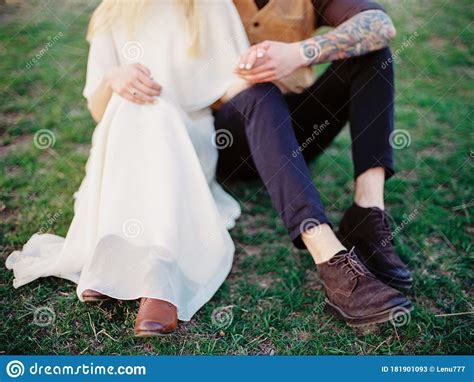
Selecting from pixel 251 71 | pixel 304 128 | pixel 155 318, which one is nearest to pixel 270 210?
pixel 304 128

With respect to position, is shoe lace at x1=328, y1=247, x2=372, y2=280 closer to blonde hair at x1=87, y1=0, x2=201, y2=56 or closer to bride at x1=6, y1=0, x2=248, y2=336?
bride at x1=6, y1=0, x2=248, y2=336

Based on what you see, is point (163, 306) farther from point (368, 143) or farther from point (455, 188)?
point (455, 188)

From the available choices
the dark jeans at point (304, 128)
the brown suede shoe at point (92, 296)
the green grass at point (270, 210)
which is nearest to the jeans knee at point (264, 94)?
the dark jeans at point (304, 128)

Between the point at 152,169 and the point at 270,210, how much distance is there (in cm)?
58

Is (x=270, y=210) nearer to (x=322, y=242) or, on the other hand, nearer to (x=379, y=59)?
(x=322, y=242)

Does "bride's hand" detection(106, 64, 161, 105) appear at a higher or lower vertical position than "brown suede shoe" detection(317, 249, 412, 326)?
higher

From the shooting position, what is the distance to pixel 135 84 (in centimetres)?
149

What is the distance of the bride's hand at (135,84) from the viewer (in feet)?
4.83

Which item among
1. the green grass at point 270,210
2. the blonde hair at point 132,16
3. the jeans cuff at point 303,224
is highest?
the blonde hair at point 132,16

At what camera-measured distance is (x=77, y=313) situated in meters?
1.41

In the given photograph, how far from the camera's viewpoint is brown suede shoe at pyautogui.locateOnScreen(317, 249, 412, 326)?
133cm

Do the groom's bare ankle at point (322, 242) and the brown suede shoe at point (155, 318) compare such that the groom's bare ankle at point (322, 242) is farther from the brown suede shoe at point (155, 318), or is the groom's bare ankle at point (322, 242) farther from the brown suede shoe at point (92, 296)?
the brown suede shoe at point (92, 296)

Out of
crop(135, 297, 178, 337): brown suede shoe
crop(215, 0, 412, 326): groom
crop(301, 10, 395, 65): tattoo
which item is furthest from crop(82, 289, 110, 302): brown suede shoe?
crop(301, 10, 395, 65): tattoo

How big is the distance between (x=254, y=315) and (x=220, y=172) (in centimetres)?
57
